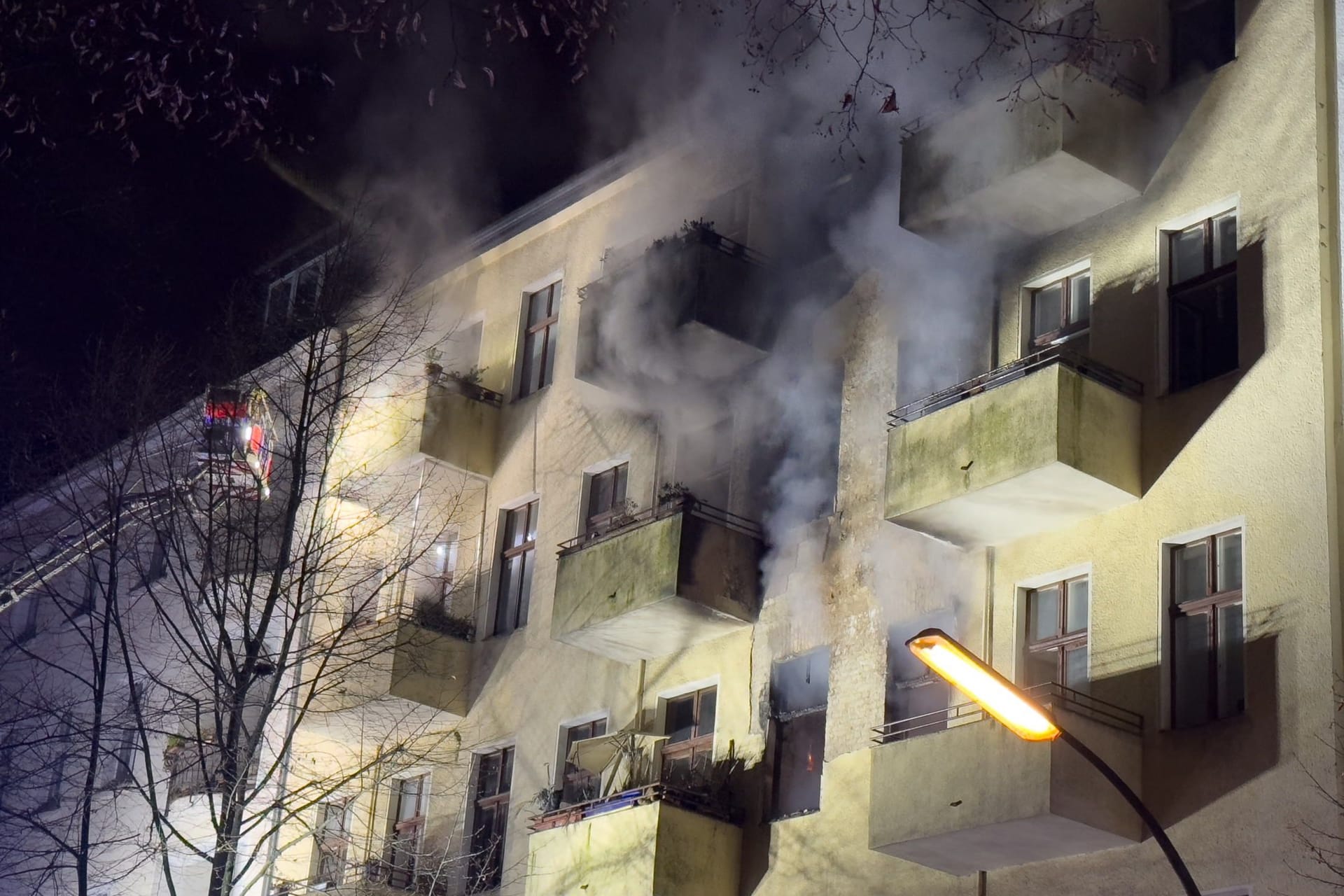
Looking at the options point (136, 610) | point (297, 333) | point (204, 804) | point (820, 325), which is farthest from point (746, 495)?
point (136, 610)

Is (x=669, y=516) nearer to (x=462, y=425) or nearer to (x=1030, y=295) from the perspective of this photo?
(x=1030, y=295)

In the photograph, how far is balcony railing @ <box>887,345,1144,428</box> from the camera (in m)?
14.8

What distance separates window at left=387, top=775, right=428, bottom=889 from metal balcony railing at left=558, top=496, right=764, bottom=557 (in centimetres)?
424

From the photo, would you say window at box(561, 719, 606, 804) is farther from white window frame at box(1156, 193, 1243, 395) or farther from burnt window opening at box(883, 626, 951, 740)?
white window frame at box(1156, 193, 1243, 395)

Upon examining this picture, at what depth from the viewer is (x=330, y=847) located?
2328 centimetres

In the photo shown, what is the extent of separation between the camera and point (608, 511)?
21297 millimetres

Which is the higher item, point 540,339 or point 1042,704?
point 540,339

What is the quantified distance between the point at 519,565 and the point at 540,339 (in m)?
3.41

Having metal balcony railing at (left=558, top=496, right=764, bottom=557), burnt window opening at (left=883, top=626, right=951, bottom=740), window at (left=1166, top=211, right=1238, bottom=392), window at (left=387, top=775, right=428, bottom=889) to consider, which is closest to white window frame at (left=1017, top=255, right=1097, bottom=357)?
window at (left=1166, top=211, right=1238, bottom=392)


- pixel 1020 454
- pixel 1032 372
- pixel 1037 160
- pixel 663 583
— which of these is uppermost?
pixel 1037 160

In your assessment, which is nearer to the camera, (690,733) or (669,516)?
(669,516)

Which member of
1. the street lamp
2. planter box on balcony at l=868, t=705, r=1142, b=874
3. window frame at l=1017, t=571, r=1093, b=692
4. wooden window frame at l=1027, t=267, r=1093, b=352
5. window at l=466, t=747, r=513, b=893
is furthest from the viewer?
window at l=466, t=747, r=513, b=893

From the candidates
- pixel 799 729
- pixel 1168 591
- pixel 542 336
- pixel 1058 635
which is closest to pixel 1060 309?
pixel 1058 635

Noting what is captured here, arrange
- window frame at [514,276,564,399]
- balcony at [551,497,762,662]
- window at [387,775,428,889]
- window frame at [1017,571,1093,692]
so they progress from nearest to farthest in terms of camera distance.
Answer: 1. window frame at [1017,571,1093,692]
2. balcony at [551,497,762,662]
3. window at [387,775,428,889]
4. window frame at [514,276,564,399]
